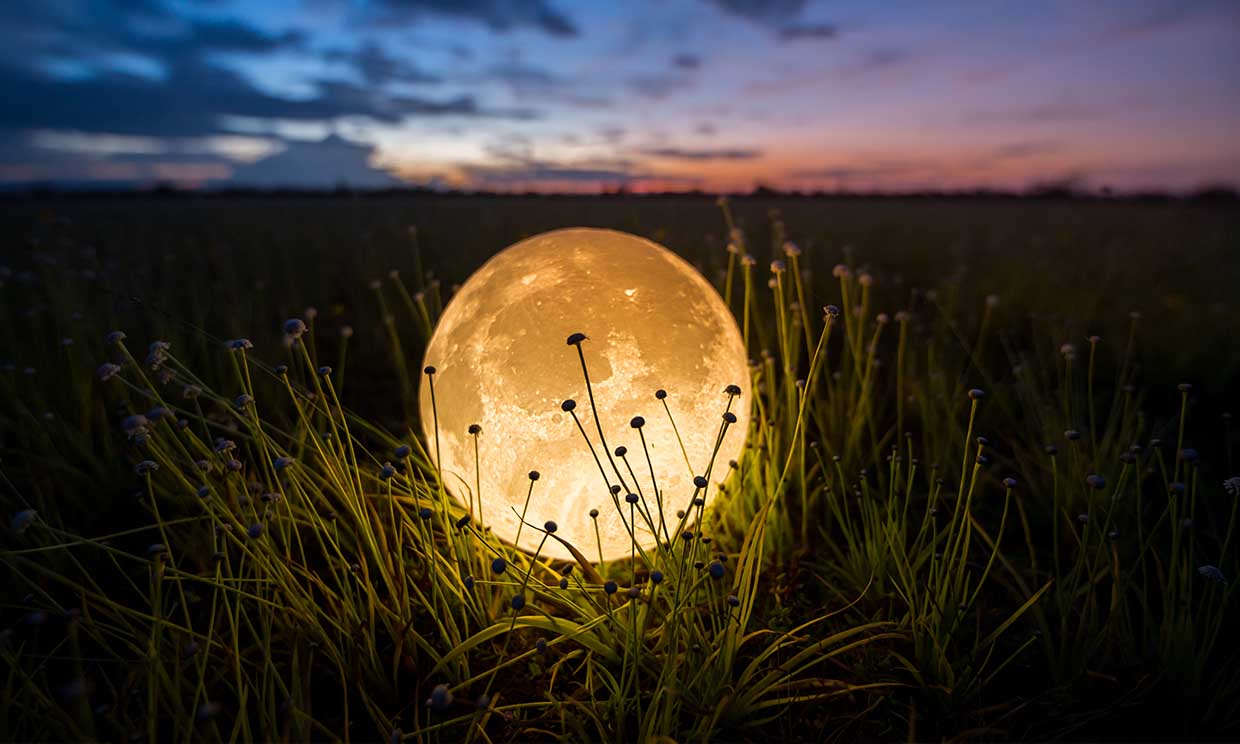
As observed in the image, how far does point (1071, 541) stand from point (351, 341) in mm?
5107

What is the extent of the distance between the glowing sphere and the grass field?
19 centimetres

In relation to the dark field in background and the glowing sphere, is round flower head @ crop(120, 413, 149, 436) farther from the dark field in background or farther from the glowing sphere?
the glowing sphere

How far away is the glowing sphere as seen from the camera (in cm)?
208

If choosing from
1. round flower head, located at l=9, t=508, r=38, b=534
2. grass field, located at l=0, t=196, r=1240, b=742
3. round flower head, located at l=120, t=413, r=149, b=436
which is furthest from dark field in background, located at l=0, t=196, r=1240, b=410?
round flower head, located at l=9, t=508, r=38, b=534

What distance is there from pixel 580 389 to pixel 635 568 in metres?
0.89

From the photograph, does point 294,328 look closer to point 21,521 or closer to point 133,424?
point 133,424

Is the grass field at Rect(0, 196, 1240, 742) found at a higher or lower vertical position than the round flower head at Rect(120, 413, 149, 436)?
lower

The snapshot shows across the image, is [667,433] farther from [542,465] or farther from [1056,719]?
[1056,719]

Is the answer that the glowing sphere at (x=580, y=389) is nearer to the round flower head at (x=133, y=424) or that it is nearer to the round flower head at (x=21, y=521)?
the round flower head at (x=133, y=424)

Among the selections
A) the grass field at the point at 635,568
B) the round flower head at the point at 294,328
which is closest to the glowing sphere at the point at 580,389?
the grass field at the point at 635,568

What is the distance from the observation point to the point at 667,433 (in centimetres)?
215

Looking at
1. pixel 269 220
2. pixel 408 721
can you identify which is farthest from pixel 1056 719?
pixel 269 220

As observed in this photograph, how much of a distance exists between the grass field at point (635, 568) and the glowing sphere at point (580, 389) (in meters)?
0.19

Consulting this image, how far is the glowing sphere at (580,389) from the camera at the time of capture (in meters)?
2.08
